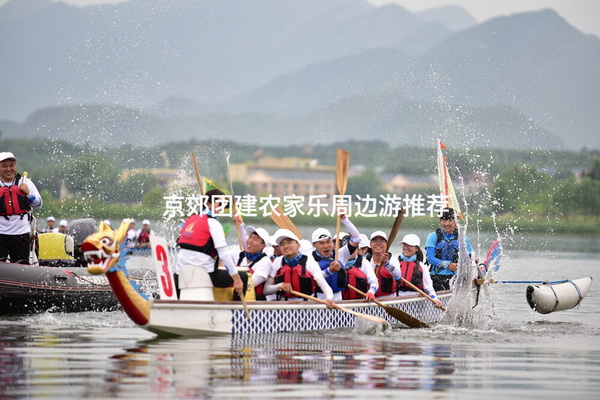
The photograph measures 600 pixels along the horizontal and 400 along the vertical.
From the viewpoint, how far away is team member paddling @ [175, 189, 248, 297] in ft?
40.8

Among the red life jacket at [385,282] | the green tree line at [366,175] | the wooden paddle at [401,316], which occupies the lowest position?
the wooden paddle at [401,316]

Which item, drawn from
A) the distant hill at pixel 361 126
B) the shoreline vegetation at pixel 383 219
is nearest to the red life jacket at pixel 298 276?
the shoreline vegetation at pixel 383 219

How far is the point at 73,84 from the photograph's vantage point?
191000 mm

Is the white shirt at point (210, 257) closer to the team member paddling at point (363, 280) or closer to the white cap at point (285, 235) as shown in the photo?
the white cap at point (285, 235)

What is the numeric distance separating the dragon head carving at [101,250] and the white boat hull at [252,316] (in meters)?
0.89

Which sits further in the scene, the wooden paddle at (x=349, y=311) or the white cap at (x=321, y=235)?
the white cap at (x=321, y=235)

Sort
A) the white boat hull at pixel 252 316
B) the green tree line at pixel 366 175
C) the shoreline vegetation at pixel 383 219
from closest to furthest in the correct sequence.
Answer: the white boat hull at pixel 252 316 < the shoreline vegetation at pixel 383 219 < the green tree line at pixel 366 175

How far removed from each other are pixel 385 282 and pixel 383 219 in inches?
2154

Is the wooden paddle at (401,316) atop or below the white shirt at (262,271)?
below

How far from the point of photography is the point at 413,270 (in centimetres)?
1602

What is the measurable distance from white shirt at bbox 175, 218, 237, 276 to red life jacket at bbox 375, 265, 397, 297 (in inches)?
137

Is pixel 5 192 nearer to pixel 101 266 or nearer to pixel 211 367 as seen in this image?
pixel 101 266

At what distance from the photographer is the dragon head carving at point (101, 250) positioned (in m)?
11.3

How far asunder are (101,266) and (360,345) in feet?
10.6
